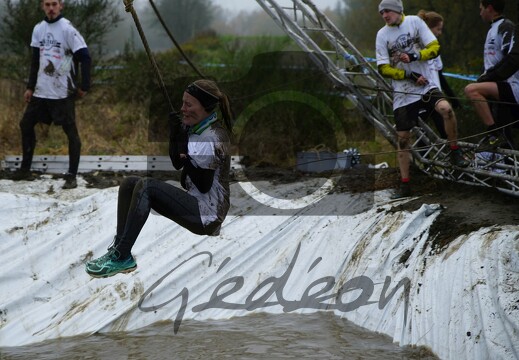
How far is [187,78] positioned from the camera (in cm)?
1662

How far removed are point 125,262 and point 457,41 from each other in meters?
12.1

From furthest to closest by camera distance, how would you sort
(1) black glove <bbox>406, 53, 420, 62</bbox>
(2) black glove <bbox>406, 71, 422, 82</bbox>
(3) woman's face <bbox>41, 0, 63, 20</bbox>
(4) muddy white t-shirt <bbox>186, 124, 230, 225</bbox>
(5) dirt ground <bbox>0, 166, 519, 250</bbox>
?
(3) woman's face <bbox>41, 0, 63, 20</bbox> < (2) black glove <bbox>406, 71, 422, 82</bbox> < (1) black glove <bbox>406, 53, 420, 62</bbox> < (5) dirt ground <bbox>0, 166, 519, 250</bbox> < (4) muddy white t-shirt <bbox>186, 124, 230, 225</bbox>

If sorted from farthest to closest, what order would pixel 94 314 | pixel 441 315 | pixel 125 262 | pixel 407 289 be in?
pixel 94 314 → pixel 407 289 → pixel 441 315 → pixel 125 262

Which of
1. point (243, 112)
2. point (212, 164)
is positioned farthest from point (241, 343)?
point (243, 112)

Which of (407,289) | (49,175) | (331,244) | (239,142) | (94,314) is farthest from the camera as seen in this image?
(239,142)

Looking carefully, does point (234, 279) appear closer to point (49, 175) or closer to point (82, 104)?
point (49, 175)

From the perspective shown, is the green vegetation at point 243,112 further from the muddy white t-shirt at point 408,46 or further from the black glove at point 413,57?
the black glove at point 413,57

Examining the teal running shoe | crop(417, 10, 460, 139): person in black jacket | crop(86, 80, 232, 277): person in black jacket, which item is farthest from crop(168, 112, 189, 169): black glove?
crop(417, 10, 460, 139): person in black jacket

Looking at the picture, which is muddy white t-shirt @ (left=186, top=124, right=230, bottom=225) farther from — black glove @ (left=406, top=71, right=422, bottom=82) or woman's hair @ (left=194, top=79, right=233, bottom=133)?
black glove @ (left=406, top=71, right=422, bottom=82)

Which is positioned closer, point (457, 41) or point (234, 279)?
point (234, 279)

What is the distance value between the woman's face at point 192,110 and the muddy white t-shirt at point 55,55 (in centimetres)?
500

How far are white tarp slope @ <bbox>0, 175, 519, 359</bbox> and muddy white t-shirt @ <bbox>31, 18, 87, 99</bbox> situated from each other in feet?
4.86

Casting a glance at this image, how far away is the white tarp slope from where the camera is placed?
25.8 ft

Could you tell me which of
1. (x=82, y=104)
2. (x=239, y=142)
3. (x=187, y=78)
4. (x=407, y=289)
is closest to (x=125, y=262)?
(x=407, y=289)
